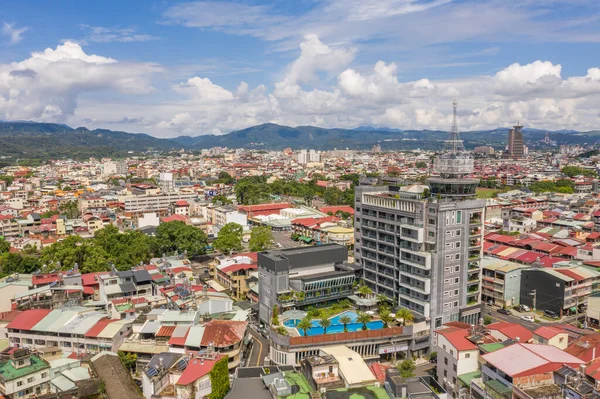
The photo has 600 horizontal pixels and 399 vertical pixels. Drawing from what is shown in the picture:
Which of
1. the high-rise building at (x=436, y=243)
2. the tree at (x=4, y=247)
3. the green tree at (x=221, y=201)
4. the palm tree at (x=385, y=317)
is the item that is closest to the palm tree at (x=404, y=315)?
the palm tree at (x=385, y=317)

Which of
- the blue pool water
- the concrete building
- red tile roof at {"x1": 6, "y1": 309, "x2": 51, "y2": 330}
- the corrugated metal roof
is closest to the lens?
the corrugated metal roof

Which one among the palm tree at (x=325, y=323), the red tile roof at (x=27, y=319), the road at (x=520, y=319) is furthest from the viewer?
the road at (x=520, y=319)

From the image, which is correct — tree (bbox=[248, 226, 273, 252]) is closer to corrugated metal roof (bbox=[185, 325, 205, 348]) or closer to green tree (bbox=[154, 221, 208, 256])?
green tree (bbox=[154, 221, 208, 256])

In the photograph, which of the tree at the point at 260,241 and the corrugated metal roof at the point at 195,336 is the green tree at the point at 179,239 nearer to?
the tree at the point at 260,241

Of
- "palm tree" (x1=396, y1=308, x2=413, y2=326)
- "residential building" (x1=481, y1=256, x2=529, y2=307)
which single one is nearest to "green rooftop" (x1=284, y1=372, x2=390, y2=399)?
"palm tree" (x1=396, y1=308, x2=413, y2=326)

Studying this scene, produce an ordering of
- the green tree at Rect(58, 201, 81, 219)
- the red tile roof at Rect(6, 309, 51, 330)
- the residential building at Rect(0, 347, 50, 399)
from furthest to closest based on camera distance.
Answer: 1. the green tree at Rect(58, 201, 81, 219)
2. the red tile roof at Rect(6, 309, 51, 330)
3. the residential building at Rect(0, 347, 50, 399)
